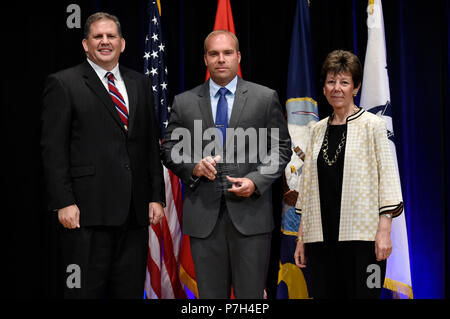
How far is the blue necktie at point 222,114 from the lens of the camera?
2.52 metres

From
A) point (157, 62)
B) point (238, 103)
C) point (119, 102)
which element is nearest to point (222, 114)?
point (238, 103)

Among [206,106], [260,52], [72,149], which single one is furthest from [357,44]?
[72,149]

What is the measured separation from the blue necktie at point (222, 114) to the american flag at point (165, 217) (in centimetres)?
120

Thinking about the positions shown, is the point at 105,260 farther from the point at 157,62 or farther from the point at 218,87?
the point at 157,62

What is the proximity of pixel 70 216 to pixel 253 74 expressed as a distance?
2.18 meters

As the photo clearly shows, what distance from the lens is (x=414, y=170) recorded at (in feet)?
12.9

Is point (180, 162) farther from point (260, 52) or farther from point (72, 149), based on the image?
point (260, 52)

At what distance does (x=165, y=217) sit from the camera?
369cm

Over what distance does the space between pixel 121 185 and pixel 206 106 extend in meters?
0.61

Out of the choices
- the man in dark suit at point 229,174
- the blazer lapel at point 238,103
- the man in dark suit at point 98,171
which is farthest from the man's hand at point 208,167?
the man in dark suit at point 98,171

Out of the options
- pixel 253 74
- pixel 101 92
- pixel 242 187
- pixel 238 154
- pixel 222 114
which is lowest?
pixel 242 187

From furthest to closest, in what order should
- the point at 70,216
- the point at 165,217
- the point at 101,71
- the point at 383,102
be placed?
the point at 165,217, the point at 383,102, the point at 101,71, the point at 70,216

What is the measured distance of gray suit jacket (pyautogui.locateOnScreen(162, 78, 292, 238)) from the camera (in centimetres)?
247

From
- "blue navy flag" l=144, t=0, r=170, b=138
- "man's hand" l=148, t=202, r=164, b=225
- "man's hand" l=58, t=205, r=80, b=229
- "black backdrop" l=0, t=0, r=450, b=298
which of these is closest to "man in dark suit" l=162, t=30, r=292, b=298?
"man's hand" l=148, t=202, r=164, b=225
